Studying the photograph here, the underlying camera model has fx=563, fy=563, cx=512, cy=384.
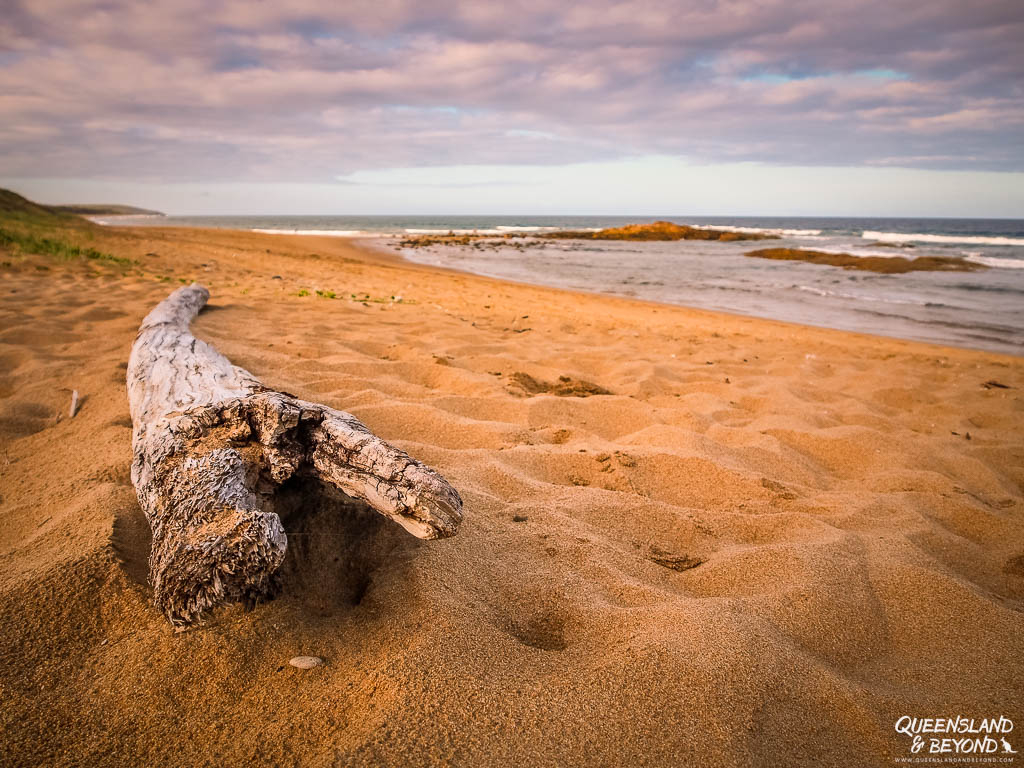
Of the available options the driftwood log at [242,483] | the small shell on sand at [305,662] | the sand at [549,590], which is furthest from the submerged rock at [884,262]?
the small shell on sand at [305,662]

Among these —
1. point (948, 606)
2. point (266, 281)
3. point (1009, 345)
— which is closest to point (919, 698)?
point (948, 606)

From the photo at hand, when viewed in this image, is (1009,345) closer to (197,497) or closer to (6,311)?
(197,497)

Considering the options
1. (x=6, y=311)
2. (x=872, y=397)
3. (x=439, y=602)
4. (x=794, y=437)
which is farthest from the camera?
(x=6, y=311)

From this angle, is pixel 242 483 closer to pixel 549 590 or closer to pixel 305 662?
pixel 305 662

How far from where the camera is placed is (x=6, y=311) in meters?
5.07

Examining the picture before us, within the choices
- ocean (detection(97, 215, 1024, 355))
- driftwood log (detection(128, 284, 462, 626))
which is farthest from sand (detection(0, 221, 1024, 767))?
ocean (detection(97, 215, 1024, 355))

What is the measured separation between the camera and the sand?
52.9 inches

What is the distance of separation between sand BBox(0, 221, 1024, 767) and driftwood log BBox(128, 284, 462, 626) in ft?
0.67

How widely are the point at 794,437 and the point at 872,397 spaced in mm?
1572

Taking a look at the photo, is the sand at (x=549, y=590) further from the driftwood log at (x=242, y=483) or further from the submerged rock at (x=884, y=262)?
the submerged rock at (x=884, y=262)

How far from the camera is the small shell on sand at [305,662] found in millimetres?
1471

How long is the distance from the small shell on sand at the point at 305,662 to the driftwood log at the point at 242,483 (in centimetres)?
20

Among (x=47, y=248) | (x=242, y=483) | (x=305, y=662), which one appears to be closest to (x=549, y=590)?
(x=305, y=662)

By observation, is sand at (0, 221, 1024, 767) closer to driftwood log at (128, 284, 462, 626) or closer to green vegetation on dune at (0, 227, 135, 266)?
driftwood log at (128, 284, 462, 626)
